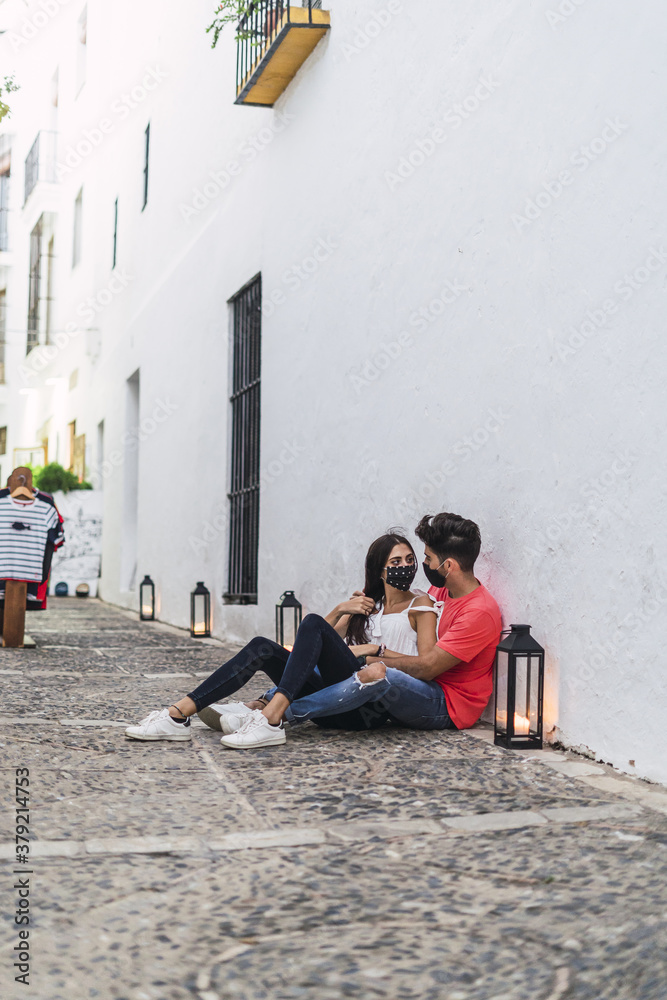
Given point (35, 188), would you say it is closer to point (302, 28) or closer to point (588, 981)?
point (302, 28)

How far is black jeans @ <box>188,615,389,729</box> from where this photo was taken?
3.98 meters

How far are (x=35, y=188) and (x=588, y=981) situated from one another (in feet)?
68.3

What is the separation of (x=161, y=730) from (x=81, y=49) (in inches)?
660

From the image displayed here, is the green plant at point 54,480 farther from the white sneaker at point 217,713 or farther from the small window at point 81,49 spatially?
the white sneaker at point 217,713

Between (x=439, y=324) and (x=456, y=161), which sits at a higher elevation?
(x=456, y=161)

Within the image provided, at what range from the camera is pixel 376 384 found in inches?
223

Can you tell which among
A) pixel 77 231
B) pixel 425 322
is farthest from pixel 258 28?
pixel 77 231

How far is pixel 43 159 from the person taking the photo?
2025cm

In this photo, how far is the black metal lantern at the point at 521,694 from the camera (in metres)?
3.82

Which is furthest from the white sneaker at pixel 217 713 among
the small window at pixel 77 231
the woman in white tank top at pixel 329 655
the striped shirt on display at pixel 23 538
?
the small window at pixel 77 231

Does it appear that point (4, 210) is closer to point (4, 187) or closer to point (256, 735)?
point (4, 187)

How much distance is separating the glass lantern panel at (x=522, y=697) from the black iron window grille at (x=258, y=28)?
4737 millimetres

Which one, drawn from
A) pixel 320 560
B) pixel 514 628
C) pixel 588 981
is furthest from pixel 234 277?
pixel 588 981

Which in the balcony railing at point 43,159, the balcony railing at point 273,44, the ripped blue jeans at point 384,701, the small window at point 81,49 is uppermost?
the small window at point 81,49
